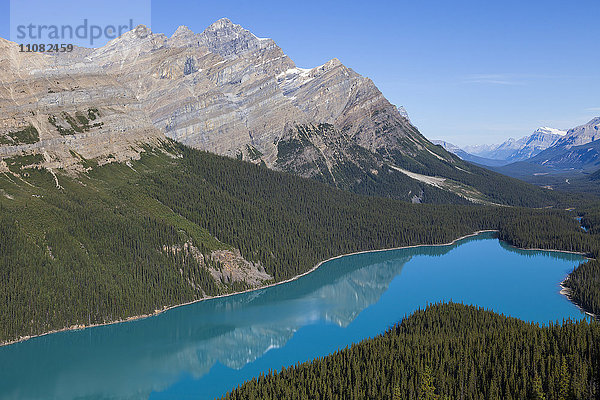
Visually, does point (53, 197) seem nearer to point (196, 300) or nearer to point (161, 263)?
point (161, 263)

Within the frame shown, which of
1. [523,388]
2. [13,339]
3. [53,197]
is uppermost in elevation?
[53,197]

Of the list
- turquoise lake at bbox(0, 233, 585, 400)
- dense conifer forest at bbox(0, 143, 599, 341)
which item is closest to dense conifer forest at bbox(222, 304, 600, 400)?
turquoise lake at bbox(0, 233, 585, 400)

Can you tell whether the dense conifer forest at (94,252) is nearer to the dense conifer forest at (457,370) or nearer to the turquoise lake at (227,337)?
the turquoise lake at (227,337)

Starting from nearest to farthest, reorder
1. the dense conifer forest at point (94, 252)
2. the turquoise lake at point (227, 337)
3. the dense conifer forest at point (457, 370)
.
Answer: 1. the dense conifer forest at point (457, 370)
2. the turquoise lake at point (227, 337)
3. the dense conifer forest at point (94, 252)

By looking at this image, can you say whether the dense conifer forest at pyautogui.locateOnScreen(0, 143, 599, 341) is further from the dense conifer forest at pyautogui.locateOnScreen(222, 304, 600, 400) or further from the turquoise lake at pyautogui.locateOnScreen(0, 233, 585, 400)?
the dense conifer forest at pyautogui.locateOnScreen(222, 304, 600, 400)

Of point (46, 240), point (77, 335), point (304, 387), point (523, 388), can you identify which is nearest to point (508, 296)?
point (523, 388)

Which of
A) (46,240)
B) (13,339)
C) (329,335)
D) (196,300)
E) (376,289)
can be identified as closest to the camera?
(13,339)

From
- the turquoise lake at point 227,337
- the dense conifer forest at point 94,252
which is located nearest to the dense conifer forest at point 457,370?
the turquoise lake at point 227,337

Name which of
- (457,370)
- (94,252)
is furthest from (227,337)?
(457,370)
